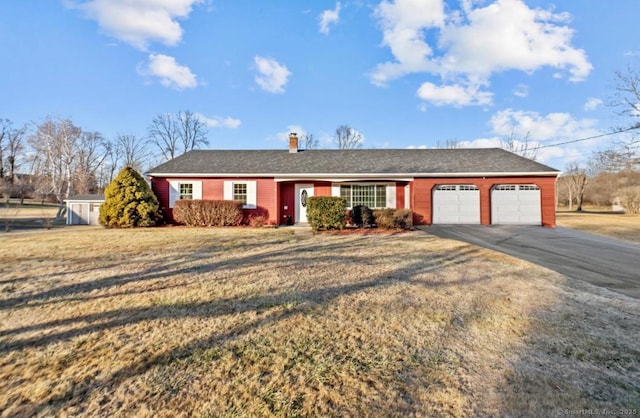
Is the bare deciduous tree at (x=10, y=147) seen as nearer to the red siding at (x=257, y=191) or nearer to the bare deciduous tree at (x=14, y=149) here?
the bare deciduous tree at (x=14, y=149)

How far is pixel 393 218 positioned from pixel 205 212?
9274 millimetres

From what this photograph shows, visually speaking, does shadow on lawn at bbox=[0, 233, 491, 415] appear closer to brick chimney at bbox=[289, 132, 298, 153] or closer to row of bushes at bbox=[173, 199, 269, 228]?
row of bushes at bbox=[173, 199, 269, 228]

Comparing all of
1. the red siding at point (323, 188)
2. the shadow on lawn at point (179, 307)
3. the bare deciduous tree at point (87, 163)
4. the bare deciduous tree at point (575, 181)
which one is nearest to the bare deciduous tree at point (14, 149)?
the bare deciduous tree at point (87, 163)

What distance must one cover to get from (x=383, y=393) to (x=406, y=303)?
7.07ft

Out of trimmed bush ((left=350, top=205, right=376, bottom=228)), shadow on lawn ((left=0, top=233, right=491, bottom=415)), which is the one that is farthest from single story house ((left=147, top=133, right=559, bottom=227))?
shadow on lawn ((left=0, top=233, right=491, bottom=415))

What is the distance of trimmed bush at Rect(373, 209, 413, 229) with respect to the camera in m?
13.6

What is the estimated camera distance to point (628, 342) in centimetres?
325

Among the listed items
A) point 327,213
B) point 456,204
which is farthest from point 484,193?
point 327,213

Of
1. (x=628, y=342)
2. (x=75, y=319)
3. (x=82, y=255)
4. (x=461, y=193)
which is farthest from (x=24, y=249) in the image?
(x=461, y=193)

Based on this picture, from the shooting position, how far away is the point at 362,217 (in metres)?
14.4

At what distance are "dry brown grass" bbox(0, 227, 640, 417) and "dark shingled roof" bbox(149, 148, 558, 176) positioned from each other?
1025 centimetres

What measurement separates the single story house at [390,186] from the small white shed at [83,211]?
4.58m

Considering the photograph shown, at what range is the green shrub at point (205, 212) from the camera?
14836 mm

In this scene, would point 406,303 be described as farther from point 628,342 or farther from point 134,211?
point 134,211
